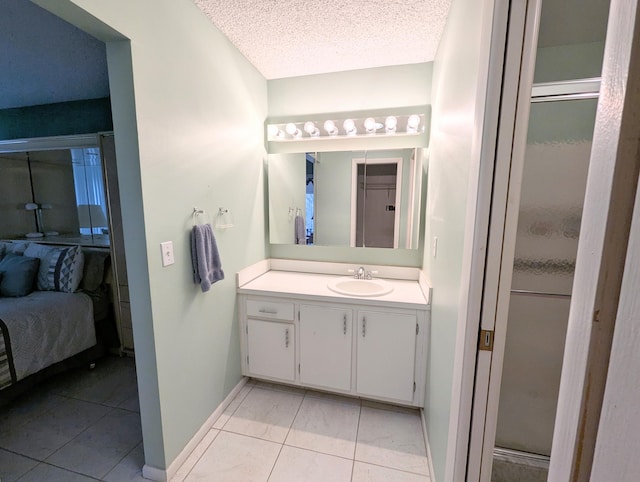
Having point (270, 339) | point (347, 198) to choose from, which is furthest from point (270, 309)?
point (347, 198)

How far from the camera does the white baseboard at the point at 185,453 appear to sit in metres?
1.46

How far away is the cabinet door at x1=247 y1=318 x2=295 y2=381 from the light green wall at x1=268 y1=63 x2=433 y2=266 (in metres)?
0.70

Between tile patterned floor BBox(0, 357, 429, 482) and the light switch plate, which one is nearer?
the light switch plate

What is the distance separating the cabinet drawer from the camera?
2012 mm

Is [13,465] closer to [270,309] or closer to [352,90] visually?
[270,309]

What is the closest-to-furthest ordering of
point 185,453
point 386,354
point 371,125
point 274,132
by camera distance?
point 185,453
point 386,354
point 371,125
point 274,132

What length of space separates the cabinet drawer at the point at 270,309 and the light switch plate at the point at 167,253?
78 centimetres

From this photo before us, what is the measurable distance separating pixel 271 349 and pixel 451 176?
1653mm

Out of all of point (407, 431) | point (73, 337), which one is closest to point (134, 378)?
point (73, 337)

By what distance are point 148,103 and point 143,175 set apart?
0.32 m

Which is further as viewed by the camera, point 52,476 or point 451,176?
point 52,476

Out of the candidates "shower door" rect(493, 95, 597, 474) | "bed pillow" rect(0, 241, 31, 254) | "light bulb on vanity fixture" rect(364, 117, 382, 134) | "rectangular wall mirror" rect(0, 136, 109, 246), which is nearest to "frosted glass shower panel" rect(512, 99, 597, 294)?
"shower door" rect(493, 95, 597, 474)

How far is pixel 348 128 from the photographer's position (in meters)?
2.20

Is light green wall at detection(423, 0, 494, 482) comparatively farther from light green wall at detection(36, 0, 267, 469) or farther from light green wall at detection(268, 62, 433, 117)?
light green wall at detection(36, 0, 267, 469)
